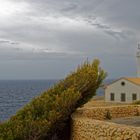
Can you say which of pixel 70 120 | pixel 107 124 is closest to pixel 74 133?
pixel 70 120

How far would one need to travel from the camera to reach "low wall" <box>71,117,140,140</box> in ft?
43.3

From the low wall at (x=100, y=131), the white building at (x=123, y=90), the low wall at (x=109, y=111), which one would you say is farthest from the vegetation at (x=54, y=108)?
the white building at (x=123, y=90)

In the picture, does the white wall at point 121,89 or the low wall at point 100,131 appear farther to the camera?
the white wall at point 121,89

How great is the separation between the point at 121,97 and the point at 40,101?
33.1 m

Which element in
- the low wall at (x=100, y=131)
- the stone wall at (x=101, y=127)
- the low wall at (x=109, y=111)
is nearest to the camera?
the low wall at (x=100, y=131)

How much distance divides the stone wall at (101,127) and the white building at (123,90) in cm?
2587

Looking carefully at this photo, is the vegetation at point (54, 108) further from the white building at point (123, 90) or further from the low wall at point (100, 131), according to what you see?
the white building at point (123, 90)

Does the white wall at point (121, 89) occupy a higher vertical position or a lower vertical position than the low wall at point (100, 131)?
higher

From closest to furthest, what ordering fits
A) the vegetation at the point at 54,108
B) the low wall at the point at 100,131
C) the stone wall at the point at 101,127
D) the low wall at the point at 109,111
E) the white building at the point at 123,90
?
the low wall at the point at 100,131, the stone wall at the point at 101,127, the vegetation at the point at 54,108, the low wall at the point at 109,111, the white building at the point at 123,90

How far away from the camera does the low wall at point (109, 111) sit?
20922 mm

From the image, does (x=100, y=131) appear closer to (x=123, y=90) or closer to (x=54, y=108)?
(x=54, y=108)

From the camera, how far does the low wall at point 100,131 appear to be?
519 inches

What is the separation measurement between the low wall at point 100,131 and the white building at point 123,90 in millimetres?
31878

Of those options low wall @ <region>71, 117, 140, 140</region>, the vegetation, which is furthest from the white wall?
low wall @ <region>71, 117, 140, 140</region>
